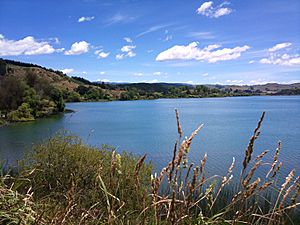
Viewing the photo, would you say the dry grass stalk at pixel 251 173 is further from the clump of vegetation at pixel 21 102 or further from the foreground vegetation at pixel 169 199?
the clump of vegetation at pixel 21 102

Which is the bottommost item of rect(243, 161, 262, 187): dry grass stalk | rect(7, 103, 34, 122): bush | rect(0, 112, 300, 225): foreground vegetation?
rect(7, 103, 34, 122): bush

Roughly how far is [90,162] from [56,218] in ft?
33.4

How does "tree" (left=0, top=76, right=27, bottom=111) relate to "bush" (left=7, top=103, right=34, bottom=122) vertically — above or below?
above

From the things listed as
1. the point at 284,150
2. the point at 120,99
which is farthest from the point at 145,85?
the point at 284,150

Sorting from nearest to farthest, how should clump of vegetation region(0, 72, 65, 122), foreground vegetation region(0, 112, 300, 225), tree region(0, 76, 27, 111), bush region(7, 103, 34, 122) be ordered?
foreground vegetation region(0, 112, 300, 225)
bush region(7, 103, 34, 122)
clump of vegetation region(0, 72, 65, 122)
tree region(0, 76, 27, 111)

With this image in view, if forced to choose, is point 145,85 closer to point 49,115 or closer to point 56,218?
point 49,115

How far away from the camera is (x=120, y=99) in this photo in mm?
151750

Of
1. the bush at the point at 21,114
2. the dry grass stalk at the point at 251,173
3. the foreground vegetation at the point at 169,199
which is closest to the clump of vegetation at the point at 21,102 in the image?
the bush at the point at 21,114

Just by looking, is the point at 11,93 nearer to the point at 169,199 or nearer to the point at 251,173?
the point at 169,199

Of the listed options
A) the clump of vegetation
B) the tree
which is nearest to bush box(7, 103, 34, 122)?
the clump of vegetation

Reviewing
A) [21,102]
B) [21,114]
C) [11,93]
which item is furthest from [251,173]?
[11,93]

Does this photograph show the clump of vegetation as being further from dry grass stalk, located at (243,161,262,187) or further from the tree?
dry grass stalk, located at (243,161,262,187)

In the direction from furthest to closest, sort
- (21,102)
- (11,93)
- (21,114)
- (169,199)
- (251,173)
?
1. (21,102)
2. (11,93)
3. (21,114)
4. (169,199)
5. (251,173)

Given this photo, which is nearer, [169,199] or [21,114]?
[169,199]
